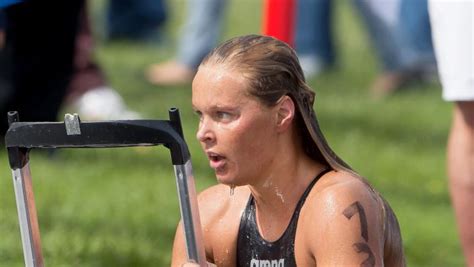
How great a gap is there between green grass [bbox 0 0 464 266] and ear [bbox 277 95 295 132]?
7.29ft

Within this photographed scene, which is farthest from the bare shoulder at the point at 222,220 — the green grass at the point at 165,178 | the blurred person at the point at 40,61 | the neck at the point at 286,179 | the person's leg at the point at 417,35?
the person's leg at the point at 417,35

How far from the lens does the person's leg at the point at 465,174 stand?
5.51m

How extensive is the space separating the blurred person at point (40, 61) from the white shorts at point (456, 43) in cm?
288

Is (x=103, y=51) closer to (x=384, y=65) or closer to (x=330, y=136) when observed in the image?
(x=384, y=65)

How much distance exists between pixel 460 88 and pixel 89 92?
416 centimetres

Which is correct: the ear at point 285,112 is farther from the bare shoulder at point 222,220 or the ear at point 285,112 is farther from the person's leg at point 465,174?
the person's leg at point 465,174

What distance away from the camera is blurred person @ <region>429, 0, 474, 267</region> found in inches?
213

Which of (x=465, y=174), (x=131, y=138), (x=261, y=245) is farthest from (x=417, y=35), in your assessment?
(x=131, y=138)

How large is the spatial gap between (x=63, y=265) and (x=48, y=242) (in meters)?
0.31

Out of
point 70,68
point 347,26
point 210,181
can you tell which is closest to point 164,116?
point 70,68

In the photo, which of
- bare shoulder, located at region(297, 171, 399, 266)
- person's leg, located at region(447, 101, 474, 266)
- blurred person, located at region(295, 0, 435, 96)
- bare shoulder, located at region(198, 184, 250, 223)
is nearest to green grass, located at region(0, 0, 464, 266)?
blurred person, located at region(295, 0, 435, 96)

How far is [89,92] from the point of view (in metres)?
9.21

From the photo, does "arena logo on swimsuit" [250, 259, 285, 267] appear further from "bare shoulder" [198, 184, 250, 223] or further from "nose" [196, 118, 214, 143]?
"nose" [196, 118, 214, 143]

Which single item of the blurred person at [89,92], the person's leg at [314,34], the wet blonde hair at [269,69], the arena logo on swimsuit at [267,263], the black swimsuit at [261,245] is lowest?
the arena logo on swimsuit at [267,263]
